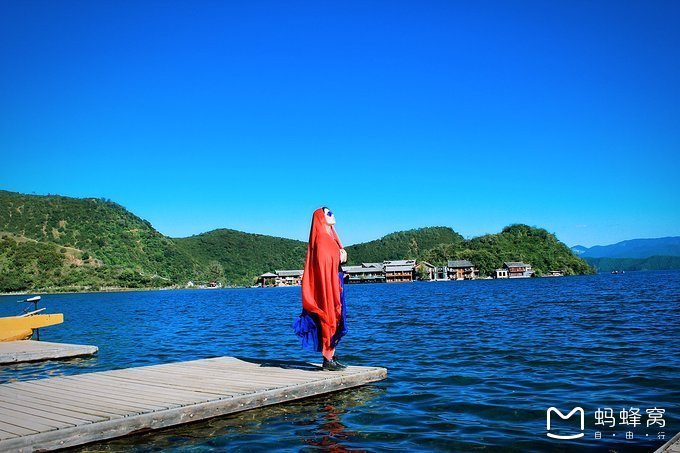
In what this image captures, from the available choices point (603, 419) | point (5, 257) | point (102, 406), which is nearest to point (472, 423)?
point (603, 419)

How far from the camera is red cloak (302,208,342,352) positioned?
36.9 ft

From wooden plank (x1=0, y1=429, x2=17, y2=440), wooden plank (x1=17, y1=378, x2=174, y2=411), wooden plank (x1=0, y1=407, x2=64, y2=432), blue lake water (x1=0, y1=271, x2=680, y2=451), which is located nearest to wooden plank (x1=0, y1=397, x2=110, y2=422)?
wooden plank (x1=0, y1=407, x2=64, y2=432)

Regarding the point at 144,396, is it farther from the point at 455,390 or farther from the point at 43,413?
the point at 455,390

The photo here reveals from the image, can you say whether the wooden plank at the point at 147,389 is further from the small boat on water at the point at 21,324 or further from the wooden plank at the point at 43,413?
the small boat on water at the point at 21,324

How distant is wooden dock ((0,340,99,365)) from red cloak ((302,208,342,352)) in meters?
10.6

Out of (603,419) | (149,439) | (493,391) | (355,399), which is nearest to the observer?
(149,439)

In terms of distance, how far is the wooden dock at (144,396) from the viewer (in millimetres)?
7129

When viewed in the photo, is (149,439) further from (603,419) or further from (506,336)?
(506,336)

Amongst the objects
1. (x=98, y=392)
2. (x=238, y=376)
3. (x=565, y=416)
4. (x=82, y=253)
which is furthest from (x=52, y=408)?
(x=82, y=253)

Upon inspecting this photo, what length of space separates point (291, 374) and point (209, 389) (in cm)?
208

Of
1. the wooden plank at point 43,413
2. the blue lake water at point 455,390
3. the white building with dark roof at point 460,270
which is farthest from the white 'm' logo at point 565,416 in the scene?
the white building with dark roof at point 460,270

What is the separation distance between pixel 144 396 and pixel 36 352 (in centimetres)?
1047

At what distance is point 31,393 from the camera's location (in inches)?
374

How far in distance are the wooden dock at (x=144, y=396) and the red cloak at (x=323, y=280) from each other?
3.50 feet
